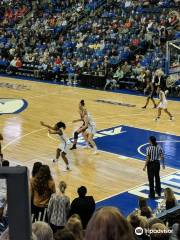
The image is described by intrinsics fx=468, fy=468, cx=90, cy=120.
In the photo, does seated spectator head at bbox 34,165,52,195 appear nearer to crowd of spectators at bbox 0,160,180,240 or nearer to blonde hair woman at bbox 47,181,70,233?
crowd of spectators at bbox 0,160,180,240

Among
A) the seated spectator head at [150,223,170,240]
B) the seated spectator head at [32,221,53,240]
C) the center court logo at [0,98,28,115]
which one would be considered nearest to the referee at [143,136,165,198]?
the seated spectator head at [150,223,170,240]

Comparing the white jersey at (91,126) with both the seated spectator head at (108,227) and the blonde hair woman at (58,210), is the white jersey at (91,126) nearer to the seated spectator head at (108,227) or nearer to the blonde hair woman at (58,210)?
the blonde hair woman at (58,210)

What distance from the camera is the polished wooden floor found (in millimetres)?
11125

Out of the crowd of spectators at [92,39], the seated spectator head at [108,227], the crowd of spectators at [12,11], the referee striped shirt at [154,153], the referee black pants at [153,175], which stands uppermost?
the crowd of spectators at [12,11]

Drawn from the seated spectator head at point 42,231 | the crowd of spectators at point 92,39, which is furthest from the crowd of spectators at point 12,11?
the seated spectator head at point 42,231

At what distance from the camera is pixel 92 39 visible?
1148 inches

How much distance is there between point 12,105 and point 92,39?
9.99 meters

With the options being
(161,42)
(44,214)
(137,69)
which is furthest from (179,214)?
(161,42)

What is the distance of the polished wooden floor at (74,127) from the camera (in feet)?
36.5

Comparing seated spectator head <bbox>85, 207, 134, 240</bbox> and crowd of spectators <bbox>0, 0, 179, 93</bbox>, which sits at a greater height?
crowd of spectators <bbox>0, 0, 179, 93</bbox>

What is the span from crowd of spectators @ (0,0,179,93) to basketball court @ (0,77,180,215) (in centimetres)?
258

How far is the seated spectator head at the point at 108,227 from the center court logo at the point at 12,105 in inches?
697

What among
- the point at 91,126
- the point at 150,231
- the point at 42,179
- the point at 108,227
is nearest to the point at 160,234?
the point at 150,231

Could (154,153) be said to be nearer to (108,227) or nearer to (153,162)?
(153,162)
